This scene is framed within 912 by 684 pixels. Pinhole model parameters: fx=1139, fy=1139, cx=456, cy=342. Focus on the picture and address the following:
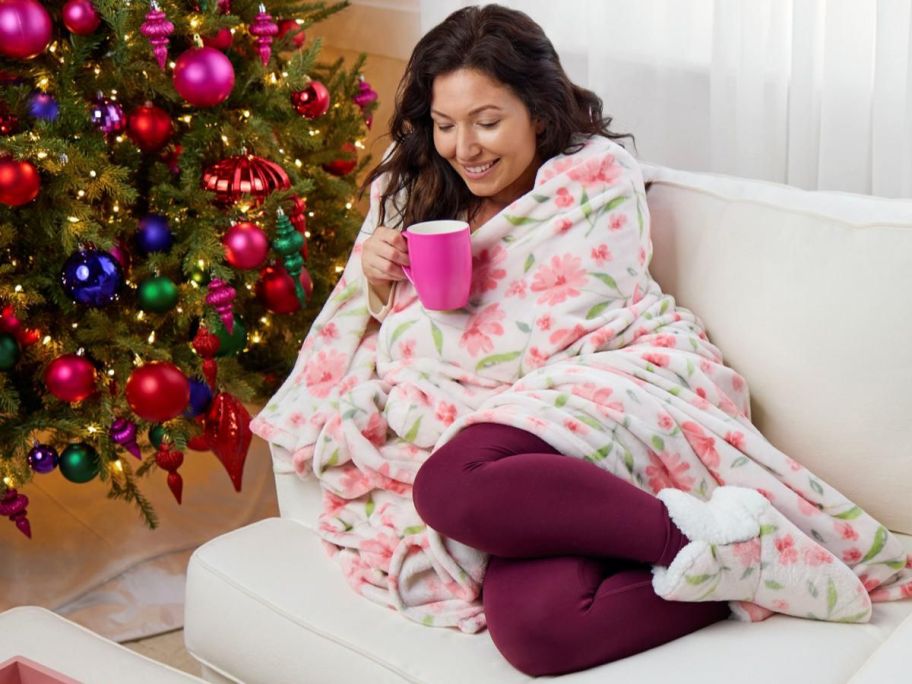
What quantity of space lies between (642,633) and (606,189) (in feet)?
2.19

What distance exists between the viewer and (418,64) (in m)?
1.69

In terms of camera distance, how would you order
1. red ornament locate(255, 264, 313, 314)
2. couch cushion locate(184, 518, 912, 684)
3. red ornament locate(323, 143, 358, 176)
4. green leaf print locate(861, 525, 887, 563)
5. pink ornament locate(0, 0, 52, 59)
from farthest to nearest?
red ornament locate(323, 143, 358, 176) < red ornament locate(255, 264, 313, 314) < pink ornament locate(0, 0, 52, 59) < green leaf print locate(861, 525, 887, 563) < couch cushion locate(184, 518, 912, 684)

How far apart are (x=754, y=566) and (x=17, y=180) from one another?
4.02ft

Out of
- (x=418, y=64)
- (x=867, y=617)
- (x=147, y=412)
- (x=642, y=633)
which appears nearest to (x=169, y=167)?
(x=147, y=412)

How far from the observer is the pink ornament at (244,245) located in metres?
2.01

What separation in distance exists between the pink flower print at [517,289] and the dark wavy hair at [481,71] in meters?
0.20

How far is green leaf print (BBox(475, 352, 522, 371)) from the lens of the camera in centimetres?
162

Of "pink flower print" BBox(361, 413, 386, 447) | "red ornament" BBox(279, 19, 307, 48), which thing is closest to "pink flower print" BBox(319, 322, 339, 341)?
"pink flower print" BBox(361, 413, 386, 447)

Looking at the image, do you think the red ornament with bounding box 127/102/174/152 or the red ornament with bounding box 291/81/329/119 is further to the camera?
the red ornament with bounding box 291/81/329/119

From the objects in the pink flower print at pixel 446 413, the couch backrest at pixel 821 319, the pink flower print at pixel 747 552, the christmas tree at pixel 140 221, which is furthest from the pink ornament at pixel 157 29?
the pink flower print at pixel 747 552

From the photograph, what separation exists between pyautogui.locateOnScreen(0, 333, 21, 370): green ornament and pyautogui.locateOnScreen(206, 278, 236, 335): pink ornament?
1.07 ft

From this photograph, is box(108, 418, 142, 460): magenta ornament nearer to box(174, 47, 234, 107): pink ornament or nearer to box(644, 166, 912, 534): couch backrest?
box(174, 47, 234, 107): pink ornament

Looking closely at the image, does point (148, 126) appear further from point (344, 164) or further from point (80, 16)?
point (344, 164)

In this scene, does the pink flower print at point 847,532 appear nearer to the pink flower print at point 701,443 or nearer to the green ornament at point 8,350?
the pink flower print at point 701,443
